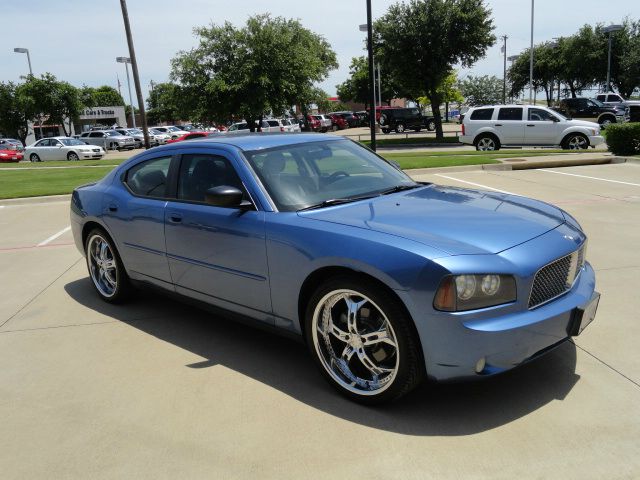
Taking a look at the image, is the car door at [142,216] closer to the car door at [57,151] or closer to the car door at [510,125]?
the car door at [510,125]

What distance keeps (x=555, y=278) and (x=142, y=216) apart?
315 centimetres

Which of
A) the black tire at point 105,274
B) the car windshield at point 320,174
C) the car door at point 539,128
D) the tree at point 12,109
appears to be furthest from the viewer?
the tree at point 12,109

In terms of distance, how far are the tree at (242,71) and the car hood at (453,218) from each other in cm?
2648

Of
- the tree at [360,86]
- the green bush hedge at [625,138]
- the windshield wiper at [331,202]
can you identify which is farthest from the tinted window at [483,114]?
the tree at [360,86]

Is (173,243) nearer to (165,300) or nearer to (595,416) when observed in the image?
(165,300)

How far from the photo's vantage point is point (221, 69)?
29.6m

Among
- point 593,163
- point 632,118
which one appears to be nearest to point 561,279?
point 593,163

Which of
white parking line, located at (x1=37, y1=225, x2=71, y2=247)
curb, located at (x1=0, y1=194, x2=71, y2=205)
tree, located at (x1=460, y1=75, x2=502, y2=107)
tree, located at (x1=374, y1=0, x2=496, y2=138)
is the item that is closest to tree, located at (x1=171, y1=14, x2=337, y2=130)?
tree, located at (x1=374, y1=0, x2=496, y2=138)

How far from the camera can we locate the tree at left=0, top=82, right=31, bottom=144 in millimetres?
49031

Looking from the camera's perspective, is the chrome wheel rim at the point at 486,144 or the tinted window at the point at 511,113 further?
the chrome wheel rim at the point at 486,144

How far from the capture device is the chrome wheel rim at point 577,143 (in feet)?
62.7

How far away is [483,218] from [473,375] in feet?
3.23

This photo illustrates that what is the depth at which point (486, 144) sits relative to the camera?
20500 millimetres

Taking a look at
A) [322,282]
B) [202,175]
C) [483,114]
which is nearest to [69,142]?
[483,114]
